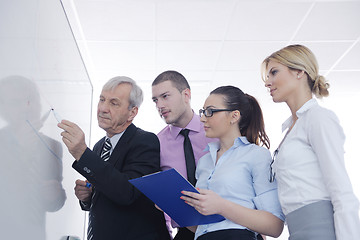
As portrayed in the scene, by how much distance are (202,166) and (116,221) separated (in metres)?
0.41

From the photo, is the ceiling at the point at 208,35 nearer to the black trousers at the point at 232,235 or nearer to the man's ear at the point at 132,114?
the man's ear at the point at 132,114

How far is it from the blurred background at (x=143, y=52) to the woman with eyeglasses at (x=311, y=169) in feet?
2.64

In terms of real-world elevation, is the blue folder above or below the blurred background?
below

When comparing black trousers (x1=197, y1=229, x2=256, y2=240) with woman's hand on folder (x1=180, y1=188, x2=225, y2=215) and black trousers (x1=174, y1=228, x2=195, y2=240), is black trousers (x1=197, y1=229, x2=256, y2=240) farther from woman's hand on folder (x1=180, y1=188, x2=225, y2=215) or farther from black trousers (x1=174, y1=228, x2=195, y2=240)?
black trousers (x1=174, y1=228, x2=195, y2=240)

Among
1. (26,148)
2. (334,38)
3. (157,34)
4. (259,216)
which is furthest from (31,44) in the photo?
(334,38)

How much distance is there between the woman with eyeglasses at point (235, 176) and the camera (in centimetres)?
123

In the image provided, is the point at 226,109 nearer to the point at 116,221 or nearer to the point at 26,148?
the point at 116,221

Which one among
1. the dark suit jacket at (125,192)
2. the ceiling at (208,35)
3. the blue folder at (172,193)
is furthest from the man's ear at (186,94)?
the ceiling at (208,35)

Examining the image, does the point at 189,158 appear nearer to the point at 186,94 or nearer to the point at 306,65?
the point at 186,94

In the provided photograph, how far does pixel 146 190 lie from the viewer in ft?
4.07

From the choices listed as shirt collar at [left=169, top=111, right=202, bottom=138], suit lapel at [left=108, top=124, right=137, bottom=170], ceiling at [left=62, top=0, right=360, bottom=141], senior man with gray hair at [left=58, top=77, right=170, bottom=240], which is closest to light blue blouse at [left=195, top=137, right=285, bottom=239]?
senior man with gray hair at [left=58, top=77, right=170, bottom=240]

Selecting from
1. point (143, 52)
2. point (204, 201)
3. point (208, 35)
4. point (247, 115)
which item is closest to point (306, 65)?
point (247, 115)

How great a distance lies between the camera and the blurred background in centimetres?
105

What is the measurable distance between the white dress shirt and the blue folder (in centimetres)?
27
